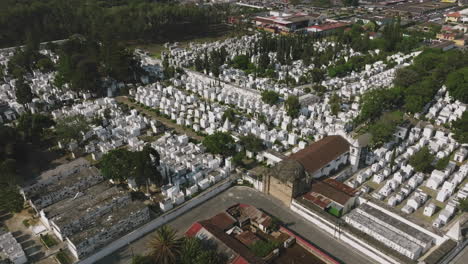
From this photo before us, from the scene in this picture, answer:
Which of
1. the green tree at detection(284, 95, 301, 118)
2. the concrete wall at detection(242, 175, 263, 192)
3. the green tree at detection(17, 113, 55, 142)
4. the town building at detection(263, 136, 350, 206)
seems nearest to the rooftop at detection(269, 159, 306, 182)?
the town building at detection(263, 136, 350, 206)

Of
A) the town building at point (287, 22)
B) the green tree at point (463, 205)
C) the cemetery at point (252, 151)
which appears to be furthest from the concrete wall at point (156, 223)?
the town building at point (287, 22)

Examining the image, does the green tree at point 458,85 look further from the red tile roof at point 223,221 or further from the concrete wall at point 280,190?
the red tile roof at point 223,221

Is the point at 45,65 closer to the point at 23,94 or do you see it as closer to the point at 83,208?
the point at 23,94

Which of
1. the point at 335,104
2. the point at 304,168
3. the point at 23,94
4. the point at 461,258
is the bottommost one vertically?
the point at 461,258

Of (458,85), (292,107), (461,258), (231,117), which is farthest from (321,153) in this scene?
(458,85)

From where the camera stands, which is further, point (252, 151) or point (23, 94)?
point (23, 94)

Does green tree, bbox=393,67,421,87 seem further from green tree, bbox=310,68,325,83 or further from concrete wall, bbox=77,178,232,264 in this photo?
concrete wall, bbox=77,178,232,264
